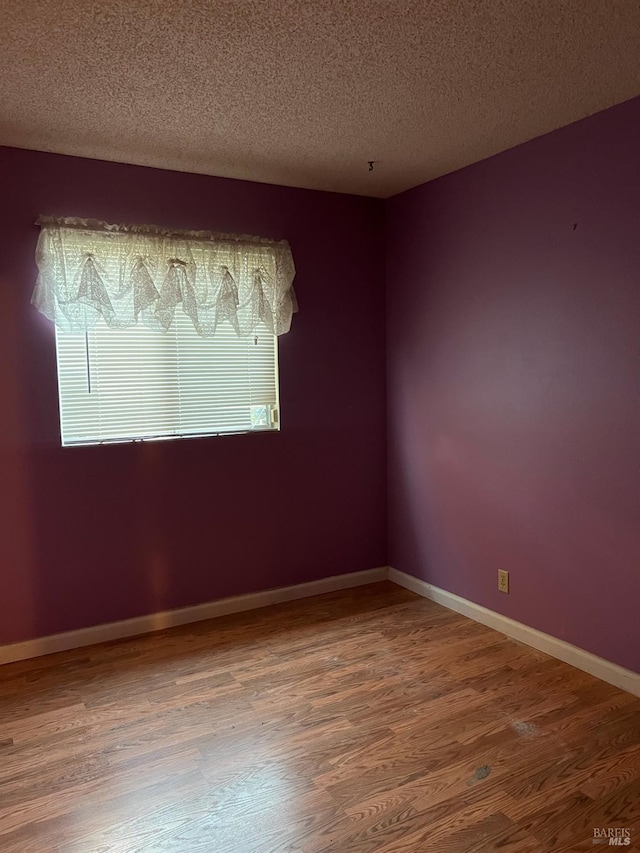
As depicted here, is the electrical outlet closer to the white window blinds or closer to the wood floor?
the wood floor

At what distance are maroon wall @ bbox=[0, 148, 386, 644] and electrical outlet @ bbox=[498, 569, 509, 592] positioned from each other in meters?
0.99

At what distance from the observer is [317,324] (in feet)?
11.8

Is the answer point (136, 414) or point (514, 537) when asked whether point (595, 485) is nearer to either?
point (514, 537)

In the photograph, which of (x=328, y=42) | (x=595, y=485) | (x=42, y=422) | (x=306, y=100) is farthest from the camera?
(x=42, y=422)

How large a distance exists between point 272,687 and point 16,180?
254 cm

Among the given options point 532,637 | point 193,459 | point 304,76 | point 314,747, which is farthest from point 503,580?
point 304,76

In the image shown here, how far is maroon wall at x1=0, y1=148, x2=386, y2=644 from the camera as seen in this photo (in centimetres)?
286

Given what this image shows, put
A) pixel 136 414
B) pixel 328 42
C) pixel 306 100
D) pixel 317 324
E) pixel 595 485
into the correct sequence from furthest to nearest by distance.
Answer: pixel 317 324 < pixel 136 414 < pixel 595 485 < pixel 306 100 < pixel 328 42

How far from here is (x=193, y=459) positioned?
10.8 feet

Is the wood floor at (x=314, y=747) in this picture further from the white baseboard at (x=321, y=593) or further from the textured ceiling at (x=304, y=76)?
the textured ceiling at (x=304, y=76)

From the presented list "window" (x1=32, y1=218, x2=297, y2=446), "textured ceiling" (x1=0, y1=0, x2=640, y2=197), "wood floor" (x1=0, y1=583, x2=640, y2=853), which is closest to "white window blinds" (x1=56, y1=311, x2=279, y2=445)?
"window" (x1=32, y1=218, x2=297, y2=446)

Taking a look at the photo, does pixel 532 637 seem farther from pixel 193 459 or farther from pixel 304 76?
pixel 304 76

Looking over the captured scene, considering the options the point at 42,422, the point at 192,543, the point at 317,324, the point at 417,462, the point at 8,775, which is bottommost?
the point at 8,775

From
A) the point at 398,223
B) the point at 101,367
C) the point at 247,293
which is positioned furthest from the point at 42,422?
the point at 398,223
